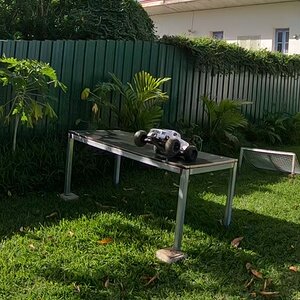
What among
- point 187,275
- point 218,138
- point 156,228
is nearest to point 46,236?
point 156,228

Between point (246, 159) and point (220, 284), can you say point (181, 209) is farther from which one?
point (246, 159)

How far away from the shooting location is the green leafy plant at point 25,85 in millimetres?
4973

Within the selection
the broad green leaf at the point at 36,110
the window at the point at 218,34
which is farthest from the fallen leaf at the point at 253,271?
the window at the point at 218,34

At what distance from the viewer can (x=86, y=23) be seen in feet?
23.9

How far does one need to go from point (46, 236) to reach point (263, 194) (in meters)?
2.89

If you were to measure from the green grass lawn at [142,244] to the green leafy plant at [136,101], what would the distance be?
3.14 ft

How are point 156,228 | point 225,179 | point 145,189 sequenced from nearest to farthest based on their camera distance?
point 156,228 < point 145,189 < point 225,179

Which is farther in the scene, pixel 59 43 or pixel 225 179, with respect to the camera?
pixel 225 179

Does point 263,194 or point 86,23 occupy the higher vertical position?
point 86,23

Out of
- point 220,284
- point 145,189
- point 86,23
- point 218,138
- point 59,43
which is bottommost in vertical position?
point 220,284

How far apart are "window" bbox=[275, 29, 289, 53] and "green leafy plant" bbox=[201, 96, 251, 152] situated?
858 cm

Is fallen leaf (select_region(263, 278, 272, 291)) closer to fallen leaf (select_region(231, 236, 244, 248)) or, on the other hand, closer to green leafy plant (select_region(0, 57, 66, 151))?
fallen leaf (select_region(231, 236, 244, 248))

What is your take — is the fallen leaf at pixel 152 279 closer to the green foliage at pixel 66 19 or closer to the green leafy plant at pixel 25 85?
the green leafy plant at pixel 25 85

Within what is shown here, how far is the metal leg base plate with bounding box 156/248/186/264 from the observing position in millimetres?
3682
